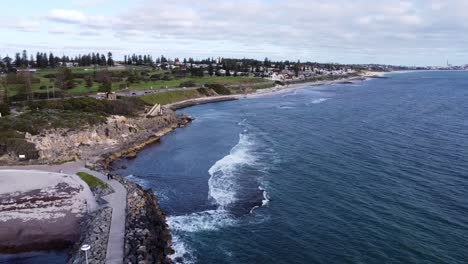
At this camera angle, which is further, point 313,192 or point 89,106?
point 89,106

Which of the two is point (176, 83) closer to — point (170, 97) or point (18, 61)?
point (170, 97)

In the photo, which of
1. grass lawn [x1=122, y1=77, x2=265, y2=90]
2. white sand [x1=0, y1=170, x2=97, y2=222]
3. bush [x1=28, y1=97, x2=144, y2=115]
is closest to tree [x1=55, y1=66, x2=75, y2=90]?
grass lawn [x1=122, y1=77, x2=265, y2=90]

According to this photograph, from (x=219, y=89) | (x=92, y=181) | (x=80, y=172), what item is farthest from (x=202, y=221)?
(x=219, y=89)

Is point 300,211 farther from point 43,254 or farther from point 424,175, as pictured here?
point 43,254

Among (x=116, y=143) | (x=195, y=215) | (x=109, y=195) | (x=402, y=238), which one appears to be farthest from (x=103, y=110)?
(x=402, y=238)

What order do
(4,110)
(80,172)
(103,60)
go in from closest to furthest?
(80,172) → (4,110) → (103,60)

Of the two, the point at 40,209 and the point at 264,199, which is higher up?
Answer: the point at 264,199
